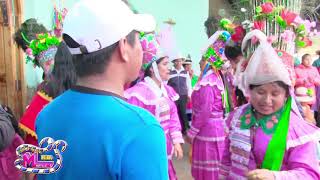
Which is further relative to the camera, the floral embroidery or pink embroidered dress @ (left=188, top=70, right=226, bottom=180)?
pink embroidered dress @ (left=188, top=70, right=226, bottom=180)

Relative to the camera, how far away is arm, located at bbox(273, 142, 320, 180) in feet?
6.93

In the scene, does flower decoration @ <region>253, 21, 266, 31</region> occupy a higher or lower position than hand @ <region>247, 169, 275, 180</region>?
higher

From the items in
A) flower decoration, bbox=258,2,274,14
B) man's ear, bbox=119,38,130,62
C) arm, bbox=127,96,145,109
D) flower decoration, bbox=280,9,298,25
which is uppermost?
flower decoration, bbox=258,2,274,14

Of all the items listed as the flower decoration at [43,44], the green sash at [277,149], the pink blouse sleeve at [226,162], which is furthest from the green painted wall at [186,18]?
the green sash at [277,149]

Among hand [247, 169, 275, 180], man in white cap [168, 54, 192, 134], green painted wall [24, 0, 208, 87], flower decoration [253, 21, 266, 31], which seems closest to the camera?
hand [247, 169, 275, 180]

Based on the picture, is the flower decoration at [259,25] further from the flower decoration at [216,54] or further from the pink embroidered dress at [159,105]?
the flower decoration at [216,54]

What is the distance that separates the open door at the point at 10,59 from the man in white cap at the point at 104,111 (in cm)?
398

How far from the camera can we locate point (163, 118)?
13.3ft

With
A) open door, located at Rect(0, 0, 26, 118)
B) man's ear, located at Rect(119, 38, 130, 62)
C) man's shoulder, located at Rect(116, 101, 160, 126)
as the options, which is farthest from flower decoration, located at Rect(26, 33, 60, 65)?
man's shoulder, located at Rect(116, 101, 160, 126)

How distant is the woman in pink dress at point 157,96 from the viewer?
159 inches

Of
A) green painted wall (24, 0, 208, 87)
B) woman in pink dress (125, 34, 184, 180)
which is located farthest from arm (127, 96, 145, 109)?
green painted wall (24, 0, 208, 87)

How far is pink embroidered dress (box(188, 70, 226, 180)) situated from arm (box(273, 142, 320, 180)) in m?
2.33

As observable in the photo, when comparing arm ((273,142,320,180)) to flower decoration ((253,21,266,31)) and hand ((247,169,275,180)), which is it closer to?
hand ((247,169,275,180))

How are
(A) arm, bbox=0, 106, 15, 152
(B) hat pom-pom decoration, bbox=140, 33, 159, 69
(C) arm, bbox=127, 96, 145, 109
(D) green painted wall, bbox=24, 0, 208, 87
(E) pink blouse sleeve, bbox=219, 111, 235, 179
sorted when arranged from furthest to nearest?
(D) green painted wall, bbox=24, 0, 208, 87 → (C) arm, bbox=127, 96, 145, 109 → (B) hat pom-pom decoration, bbox=140, 33, 159, 69 → (E) pink blouse sleeve, bbox=219, 111, 235, 179 → (A) arm, bbox=0, 106, 15, 152
